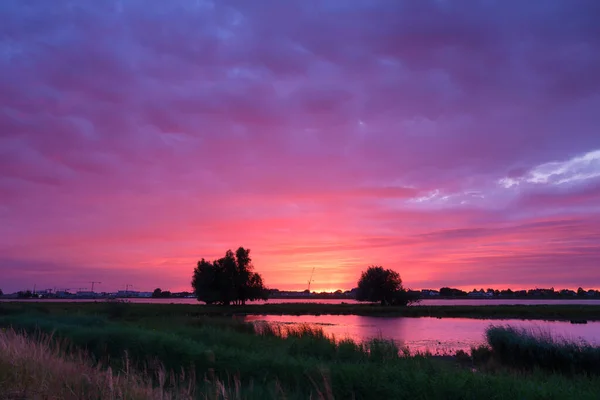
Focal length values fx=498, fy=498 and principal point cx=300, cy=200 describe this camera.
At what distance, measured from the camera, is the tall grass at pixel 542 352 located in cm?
2038

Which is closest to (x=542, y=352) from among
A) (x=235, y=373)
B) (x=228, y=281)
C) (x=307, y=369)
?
(x=307, y=369)

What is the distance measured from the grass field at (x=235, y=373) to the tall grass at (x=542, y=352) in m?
0.66

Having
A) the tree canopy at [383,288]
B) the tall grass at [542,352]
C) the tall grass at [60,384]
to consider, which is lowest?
the tall grass at [542,352]

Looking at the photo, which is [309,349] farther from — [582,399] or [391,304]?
[391,304]

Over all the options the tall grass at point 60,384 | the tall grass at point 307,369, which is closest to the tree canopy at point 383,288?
the tall grass at point 307,369

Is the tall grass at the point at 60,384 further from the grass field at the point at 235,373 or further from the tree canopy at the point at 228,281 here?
the tree canopy at the point at 228,281

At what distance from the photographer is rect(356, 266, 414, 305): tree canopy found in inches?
3853

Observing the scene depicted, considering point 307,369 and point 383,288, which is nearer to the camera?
point 307,369

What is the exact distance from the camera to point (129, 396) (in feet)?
22.1

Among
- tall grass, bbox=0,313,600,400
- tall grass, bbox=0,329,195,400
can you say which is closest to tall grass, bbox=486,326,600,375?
tall grass, bbox=0,313,600,400

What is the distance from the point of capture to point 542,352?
21.9 meters

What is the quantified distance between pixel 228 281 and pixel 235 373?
258ft

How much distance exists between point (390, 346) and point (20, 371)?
49.6 ft

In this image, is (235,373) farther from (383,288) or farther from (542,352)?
(383,288)
